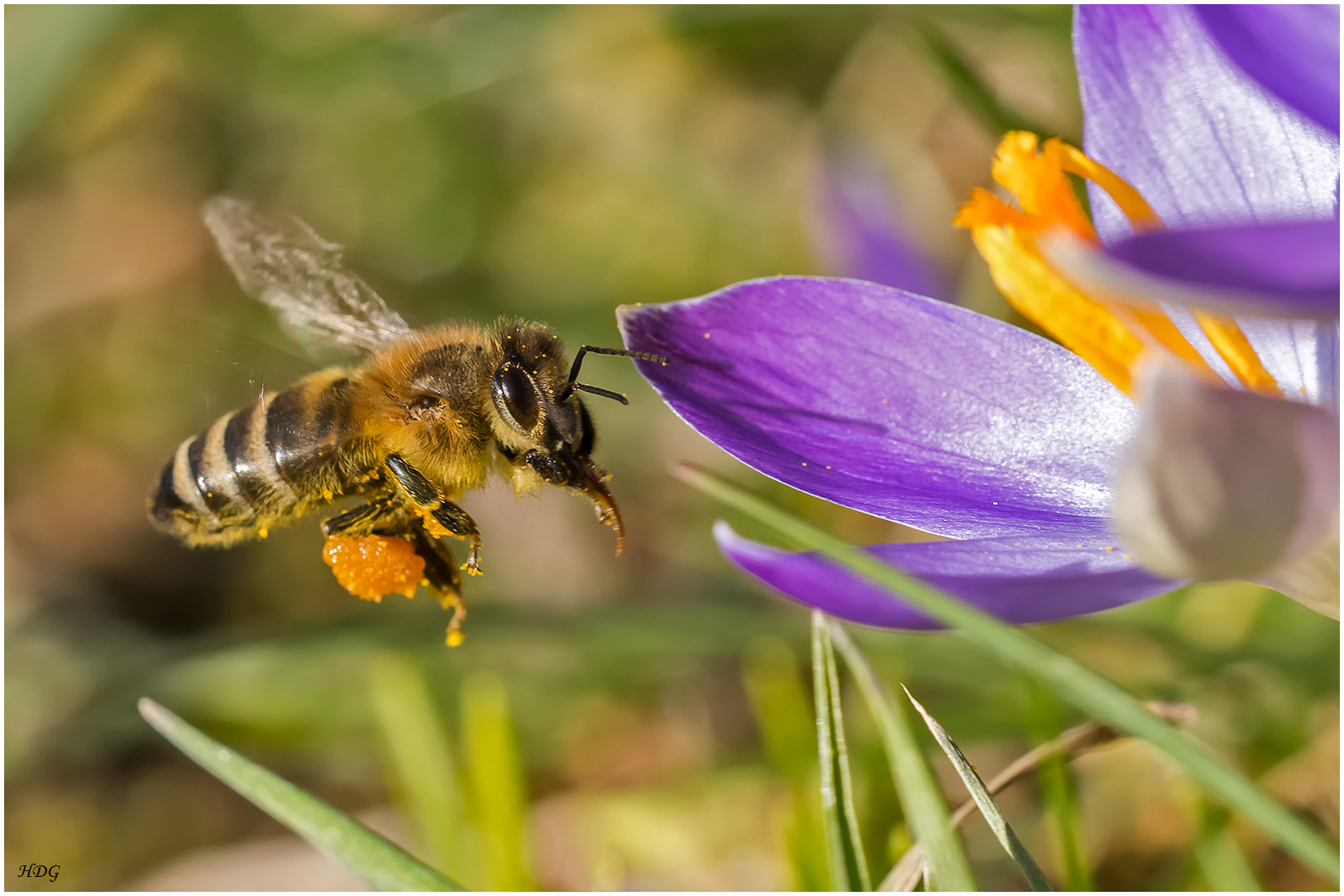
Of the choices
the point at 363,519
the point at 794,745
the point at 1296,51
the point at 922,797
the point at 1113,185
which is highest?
the point at 1296,51

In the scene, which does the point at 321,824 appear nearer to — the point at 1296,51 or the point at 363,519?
the point at 363,519

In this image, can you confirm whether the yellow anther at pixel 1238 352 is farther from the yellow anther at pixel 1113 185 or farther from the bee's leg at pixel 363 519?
the bee's leg at pixel 363 519

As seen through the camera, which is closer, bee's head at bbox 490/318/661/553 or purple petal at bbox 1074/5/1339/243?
purple petal at bbox 1074/5/1339/243

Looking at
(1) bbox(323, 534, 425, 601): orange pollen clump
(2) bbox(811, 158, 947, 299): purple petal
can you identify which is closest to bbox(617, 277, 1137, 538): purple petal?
(1) bbox(323, 534, 425, 601): orange pollen clump

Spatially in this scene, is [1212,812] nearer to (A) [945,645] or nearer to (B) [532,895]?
(A) [945,645]

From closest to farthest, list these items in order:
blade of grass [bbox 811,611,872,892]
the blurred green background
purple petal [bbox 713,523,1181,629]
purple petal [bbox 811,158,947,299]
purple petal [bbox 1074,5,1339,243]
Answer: purple petal [bbox 713,523,1181,629] → blade of grass [bbox 811,611,872,892] → purple petal [bbox 1074,5,1339,243] → the blurred green background → purple petal [bbox 811,158,947,299]

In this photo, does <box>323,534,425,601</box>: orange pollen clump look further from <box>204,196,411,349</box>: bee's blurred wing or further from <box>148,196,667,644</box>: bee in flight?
<box>204,196,411,349</box>: bee's blurred wing

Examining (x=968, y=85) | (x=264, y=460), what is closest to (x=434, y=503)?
(x=264, y=460)
